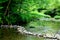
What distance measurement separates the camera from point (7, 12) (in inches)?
695

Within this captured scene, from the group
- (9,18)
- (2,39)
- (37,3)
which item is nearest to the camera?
(2,39)

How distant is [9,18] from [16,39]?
21.1ft

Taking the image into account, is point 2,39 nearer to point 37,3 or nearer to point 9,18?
point 9,18

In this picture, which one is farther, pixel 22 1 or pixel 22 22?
pixel 22 22

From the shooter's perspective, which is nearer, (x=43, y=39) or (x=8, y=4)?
(x=43, y=39)

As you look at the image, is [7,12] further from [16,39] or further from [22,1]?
[16,39]

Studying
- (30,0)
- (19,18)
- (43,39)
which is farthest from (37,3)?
(43,39)

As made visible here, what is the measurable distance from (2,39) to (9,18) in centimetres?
643

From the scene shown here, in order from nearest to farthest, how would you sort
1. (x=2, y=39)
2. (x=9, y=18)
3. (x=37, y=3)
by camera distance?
1. (x=2, y=39)
2. (x=9, y=18)
3. (x=37, y=3)

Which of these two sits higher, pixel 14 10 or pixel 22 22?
pixel 14 10

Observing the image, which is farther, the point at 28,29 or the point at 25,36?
the point at 28,29

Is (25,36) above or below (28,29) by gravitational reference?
above

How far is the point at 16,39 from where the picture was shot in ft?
35.7

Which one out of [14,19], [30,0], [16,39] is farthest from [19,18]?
[16,39]
